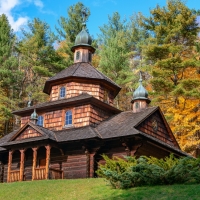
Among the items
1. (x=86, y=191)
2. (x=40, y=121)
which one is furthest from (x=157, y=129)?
(x=86, y=191)

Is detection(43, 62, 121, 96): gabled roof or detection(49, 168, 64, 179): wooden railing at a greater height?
detection(43, 62, 121, 96): gabled roof

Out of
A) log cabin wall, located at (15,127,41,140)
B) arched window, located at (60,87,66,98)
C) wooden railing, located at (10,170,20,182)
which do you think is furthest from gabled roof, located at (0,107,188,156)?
arched window, located at (60,87,66,98)

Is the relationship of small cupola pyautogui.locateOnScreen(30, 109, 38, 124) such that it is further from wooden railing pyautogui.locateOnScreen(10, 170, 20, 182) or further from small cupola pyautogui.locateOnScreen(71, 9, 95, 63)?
small cupola pyautogui.locateOnScreen(71, 9, 95, 63)

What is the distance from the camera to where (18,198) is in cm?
1877

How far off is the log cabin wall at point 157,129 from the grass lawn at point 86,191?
743cm

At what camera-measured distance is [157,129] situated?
2884 centimetres

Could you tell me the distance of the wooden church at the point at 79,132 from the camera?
25.4 meters

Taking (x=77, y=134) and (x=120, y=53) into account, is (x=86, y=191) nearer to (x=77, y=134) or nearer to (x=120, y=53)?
(x=77, y=134)

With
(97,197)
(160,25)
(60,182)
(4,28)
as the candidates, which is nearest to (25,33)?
(4,28)

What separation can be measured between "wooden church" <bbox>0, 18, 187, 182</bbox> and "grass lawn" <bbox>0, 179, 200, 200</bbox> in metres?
3.73

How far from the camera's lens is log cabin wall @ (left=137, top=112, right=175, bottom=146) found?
89.5 ft

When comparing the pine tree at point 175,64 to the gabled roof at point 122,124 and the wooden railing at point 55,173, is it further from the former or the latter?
the wooden railing at point 55,173

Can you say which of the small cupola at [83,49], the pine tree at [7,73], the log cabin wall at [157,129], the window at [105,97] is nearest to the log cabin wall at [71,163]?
the log cabin wall at [157,129]

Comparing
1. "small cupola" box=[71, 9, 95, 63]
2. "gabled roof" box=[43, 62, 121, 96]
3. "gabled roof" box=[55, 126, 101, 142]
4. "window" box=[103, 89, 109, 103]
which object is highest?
"small cupola" box=[71, 9, 95, 63]
